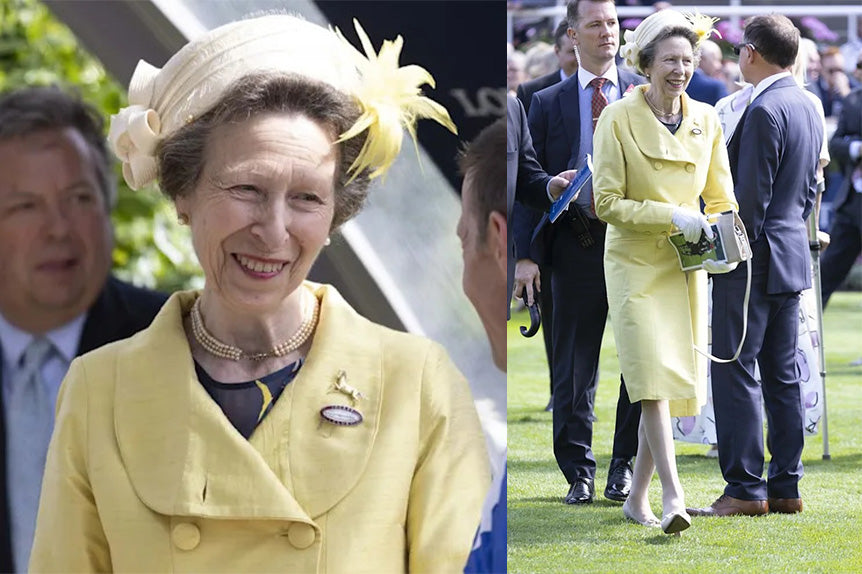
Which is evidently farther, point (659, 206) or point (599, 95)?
point (599, 95)

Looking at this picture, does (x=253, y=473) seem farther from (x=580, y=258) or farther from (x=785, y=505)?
(x=785, y=505)

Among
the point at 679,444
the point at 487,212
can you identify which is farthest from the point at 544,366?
the point at 487,212

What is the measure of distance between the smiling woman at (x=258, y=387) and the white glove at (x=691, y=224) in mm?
2132

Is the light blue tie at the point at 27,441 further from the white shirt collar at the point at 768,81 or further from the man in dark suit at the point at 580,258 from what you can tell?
the white shirt collar at the point at 768,81

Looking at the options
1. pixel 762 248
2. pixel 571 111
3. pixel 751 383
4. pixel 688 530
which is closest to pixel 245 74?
pixel 571 111

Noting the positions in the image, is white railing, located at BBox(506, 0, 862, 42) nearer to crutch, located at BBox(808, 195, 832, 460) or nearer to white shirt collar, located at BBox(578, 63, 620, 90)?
white shirt collar, located at BBox(578, 63, 620, 90)

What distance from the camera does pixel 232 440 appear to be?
2.71m

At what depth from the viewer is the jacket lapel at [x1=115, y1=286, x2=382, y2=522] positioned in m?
2.70

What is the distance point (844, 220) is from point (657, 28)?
4.00 meters

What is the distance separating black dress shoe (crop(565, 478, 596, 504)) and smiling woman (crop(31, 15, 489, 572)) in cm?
267

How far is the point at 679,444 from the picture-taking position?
691 cm

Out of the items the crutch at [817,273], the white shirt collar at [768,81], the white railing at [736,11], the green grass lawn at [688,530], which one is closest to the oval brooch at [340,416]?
the green grass lawn at [688,530]

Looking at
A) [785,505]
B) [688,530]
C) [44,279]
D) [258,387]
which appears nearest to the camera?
[258,387]

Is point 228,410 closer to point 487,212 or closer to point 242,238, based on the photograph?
point 242,238
